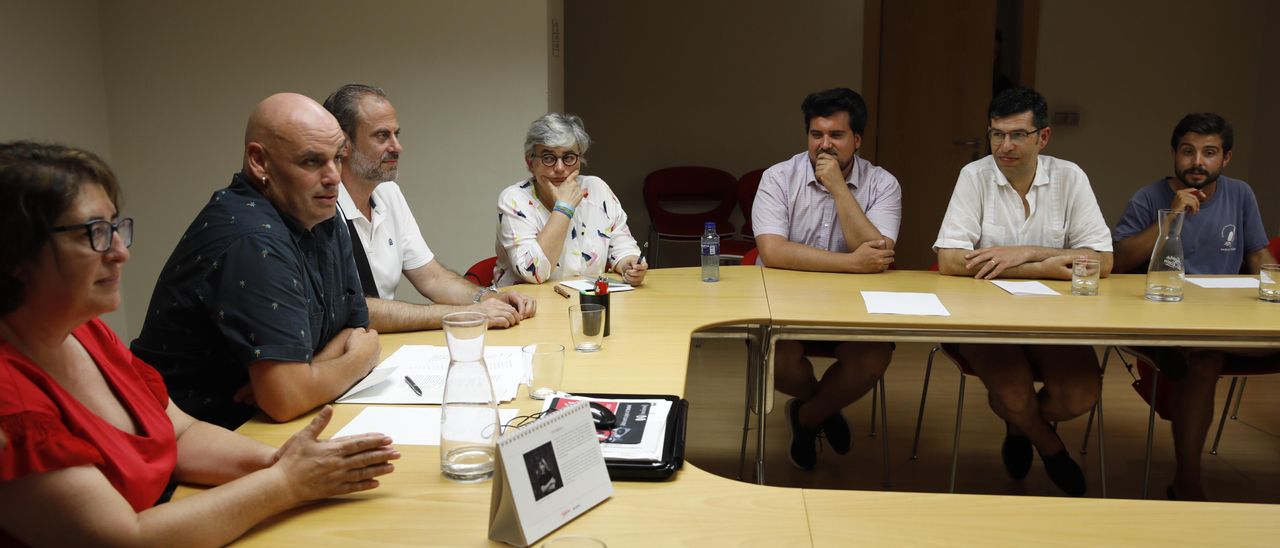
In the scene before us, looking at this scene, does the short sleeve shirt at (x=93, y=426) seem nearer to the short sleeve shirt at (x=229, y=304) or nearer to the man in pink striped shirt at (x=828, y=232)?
the short sleeve shirt at (x=229, y=304)

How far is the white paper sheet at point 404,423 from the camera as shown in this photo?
5.11 feet

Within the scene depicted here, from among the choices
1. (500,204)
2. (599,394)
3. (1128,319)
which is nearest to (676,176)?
(500,204)

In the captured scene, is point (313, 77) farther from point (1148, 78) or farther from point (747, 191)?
point (1148, 78)

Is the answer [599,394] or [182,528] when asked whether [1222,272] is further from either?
[182,528]

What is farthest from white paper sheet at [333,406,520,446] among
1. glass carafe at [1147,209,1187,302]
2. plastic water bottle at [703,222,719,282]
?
glass carafe at [1147,209,1187,302]

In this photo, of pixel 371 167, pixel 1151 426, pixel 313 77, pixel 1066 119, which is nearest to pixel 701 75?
pixel 1066 119

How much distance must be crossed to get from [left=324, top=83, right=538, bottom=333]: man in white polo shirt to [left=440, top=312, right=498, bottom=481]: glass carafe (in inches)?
38.7

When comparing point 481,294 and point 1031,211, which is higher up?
point 1031,211

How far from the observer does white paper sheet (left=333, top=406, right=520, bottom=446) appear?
1557 millimetres

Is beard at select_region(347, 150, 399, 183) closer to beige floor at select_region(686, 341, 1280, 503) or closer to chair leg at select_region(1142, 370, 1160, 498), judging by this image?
beige floor at select_region(686, 341, 1280, 503)

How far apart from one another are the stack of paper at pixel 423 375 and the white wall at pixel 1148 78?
510cm

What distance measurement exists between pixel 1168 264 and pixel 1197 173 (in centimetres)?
84

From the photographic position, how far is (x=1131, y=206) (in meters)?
3.59

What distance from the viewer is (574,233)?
3309 millimetres
